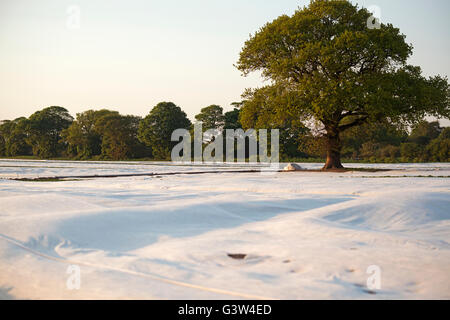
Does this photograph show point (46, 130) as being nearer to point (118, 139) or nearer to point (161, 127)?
point (118, 139)

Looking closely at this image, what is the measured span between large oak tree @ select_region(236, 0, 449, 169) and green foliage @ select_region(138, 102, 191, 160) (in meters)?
27.5

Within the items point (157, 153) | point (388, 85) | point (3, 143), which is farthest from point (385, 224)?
point (3, 143)

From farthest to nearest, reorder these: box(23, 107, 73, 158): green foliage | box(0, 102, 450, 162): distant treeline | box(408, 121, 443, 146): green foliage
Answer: box(23, 107, 73, 158): green foliage, box(408, 121, 443, 146): green foliage, box(0, 102, 450, 162): distant treeline

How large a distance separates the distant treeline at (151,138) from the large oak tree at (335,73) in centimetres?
1455

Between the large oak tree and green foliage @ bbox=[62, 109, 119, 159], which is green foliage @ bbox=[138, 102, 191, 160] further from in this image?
the large oak tree

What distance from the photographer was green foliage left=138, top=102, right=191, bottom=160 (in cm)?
5231

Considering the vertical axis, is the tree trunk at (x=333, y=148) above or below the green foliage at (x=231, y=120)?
below

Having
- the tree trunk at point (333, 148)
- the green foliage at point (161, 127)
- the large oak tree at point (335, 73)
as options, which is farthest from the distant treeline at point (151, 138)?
the large oak tree at point (335, 73)

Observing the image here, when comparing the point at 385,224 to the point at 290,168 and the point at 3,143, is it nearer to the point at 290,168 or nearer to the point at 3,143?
the point at 290,168

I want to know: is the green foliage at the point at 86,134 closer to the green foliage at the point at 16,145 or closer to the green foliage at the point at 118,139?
the green foliage at the point at 118,139

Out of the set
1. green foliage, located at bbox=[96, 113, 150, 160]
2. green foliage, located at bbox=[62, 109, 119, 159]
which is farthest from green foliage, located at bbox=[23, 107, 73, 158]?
green foliage, located at bbox=[96, 113, 150, 160]

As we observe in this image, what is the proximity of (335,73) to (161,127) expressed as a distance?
32.6m

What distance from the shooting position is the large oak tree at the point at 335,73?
72.1 feet

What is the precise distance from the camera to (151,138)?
5259cm
